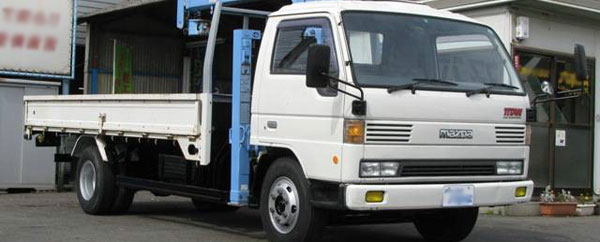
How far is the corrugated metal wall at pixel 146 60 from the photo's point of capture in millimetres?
17125

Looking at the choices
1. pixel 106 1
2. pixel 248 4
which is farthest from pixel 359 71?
pixel 106 1

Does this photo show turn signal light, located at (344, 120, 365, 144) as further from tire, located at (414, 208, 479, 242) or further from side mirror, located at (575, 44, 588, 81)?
side mirror, located at (575, 44, 588, 81)

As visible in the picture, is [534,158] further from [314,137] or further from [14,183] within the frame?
[14,183]

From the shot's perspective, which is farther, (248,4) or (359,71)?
(248,4)

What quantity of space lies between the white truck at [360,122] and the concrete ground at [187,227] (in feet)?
2.14

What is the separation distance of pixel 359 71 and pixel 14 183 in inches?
378

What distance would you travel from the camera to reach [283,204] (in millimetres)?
7484

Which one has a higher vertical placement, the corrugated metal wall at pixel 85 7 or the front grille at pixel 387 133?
the corrugated metal wall at pixel 85 7

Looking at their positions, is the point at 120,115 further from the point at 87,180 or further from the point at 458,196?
the point at 458,196

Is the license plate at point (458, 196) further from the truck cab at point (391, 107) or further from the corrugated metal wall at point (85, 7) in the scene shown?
the corrugated metal wall at point (85, 7)

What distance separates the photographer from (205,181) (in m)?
8.88

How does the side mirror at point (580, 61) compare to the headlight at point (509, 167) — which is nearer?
the headlight at point (509, 167)

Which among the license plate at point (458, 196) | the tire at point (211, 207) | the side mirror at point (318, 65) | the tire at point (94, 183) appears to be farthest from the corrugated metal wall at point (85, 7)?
the license plate at point (458, 196)

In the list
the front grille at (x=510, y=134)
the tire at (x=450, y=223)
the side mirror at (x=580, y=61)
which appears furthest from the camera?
the tire at (x=450, y=223)
